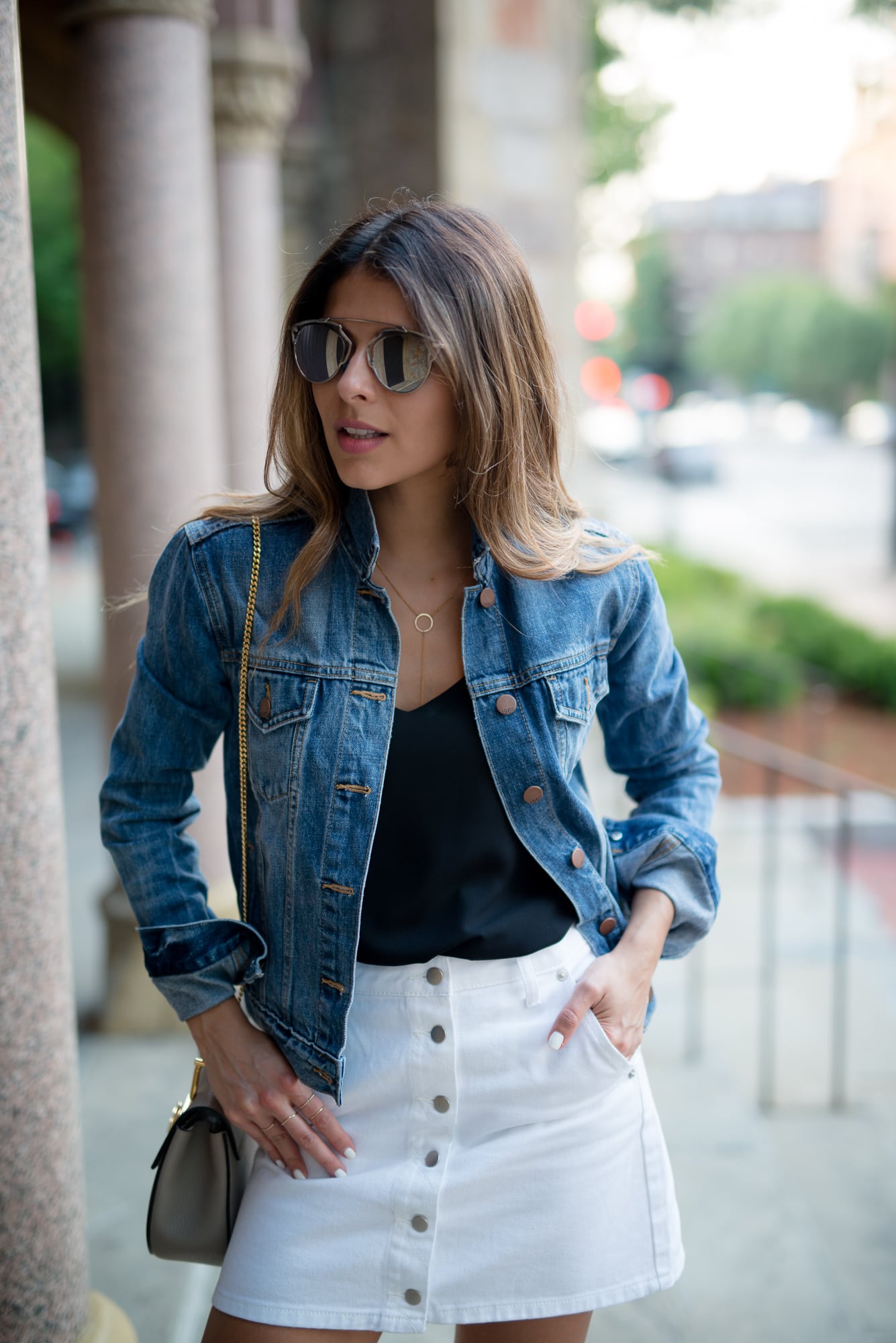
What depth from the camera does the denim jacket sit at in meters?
→ 1.58

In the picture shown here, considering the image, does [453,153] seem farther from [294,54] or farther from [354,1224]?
[354,1224]

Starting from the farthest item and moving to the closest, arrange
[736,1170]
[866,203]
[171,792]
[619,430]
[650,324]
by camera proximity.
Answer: [650,324], [866,203], [619,430], [736,1170], [171,792]

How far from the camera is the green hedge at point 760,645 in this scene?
12.6 meters

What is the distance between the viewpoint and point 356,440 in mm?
1589

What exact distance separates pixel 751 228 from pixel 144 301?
84275 mm

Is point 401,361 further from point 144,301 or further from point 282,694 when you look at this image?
point 144,301

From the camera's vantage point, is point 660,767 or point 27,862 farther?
Answer: point 660,767

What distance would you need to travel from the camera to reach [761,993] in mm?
5898

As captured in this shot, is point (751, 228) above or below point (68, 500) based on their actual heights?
above

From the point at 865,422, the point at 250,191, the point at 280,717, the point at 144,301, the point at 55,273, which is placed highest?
the point at 55,273

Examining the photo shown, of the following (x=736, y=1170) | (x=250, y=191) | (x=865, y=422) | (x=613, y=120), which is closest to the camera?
(x=736, y=1170)

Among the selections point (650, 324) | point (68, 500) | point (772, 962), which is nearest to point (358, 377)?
point (772, 962)

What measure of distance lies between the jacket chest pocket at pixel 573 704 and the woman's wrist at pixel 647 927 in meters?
0.24

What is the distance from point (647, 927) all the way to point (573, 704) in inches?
14.1
